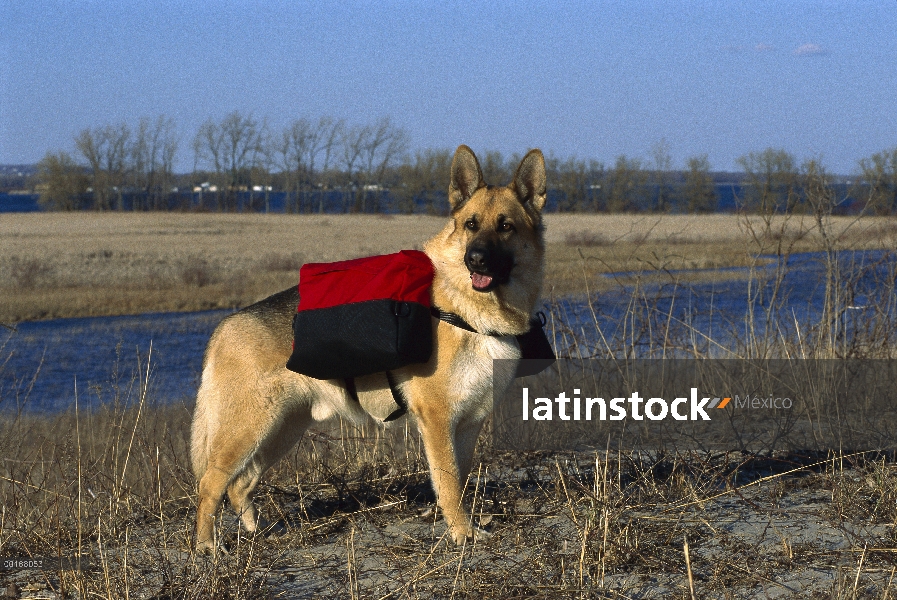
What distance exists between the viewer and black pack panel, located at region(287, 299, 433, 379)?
463 centimetres

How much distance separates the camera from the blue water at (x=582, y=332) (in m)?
7.92

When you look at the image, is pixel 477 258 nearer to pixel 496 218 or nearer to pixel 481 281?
pixel 481 281

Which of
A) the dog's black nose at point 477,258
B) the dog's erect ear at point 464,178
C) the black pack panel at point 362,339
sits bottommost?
the black pack panel at point 362,339

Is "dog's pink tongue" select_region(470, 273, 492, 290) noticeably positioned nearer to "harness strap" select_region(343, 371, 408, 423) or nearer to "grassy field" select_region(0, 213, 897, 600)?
"harness strap" select_region(343, 371, 408, 423)

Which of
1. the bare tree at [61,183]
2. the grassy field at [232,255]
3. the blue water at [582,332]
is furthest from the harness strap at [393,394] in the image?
the bare tree at [61,183]

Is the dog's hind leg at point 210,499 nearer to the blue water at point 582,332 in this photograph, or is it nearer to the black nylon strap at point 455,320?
the blue water at point 582,332

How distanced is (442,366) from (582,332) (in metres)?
3.29

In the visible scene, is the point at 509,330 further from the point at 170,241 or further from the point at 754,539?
the point at 170,241

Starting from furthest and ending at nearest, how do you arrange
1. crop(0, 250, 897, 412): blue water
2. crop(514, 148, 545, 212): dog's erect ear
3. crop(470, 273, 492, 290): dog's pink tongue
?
crop(0, 250, 897, 412): blue water < crop(514, 148, 545, 212): dog's erect ear < crop(470, 273, 492, 290): dog's pink tongue

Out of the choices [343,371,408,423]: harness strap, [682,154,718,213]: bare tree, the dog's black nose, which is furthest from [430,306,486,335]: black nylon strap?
[682,154,718,213]: bare tree

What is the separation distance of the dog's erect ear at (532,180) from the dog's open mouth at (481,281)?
0.66 meters

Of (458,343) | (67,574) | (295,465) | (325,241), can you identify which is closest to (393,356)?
(458,343)

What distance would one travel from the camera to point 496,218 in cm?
487

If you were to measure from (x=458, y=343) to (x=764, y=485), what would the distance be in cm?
234
